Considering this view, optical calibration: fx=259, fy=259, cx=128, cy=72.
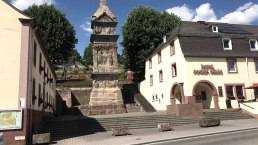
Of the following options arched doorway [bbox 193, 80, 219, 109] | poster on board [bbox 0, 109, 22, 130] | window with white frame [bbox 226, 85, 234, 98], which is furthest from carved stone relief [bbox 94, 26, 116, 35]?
poster on board [bbox 0, 109, 22, 130]

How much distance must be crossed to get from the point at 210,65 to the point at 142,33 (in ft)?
56.5

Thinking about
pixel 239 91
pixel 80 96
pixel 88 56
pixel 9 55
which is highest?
pixel 88 56

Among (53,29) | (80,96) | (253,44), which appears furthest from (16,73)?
(53,29)

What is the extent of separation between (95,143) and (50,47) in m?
32.8

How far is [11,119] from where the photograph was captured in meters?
15.0

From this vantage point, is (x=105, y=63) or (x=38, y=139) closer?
(x=38, y=139)

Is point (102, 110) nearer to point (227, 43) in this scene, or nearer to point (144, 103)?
point (144, 103)

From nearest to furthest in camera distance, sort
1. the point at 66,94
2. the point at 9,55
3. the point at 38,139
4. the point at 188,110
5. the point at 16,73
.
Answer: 1. the point at 38,139
2. the point at 16,73
3. the point at 9,55
4. the point at 188,110
5. the point at 66,94

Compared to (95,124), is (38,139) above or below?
below

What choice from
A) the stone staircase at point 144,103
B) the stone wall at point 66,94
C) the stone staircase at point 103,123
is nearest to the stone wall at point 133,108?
the stone staircase at point 144,103

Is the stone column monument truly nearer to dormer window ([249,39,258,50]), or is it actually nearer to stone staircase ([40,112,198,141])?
stone staircase ([40,112,198,141])

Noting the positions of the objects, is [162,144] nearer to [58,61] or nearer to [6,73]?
[6,73]

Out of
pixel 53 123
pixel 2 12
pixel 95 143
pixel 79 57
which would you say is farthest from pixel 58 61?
pixel 79 57

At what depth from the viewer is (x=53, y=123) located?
2223 cm
